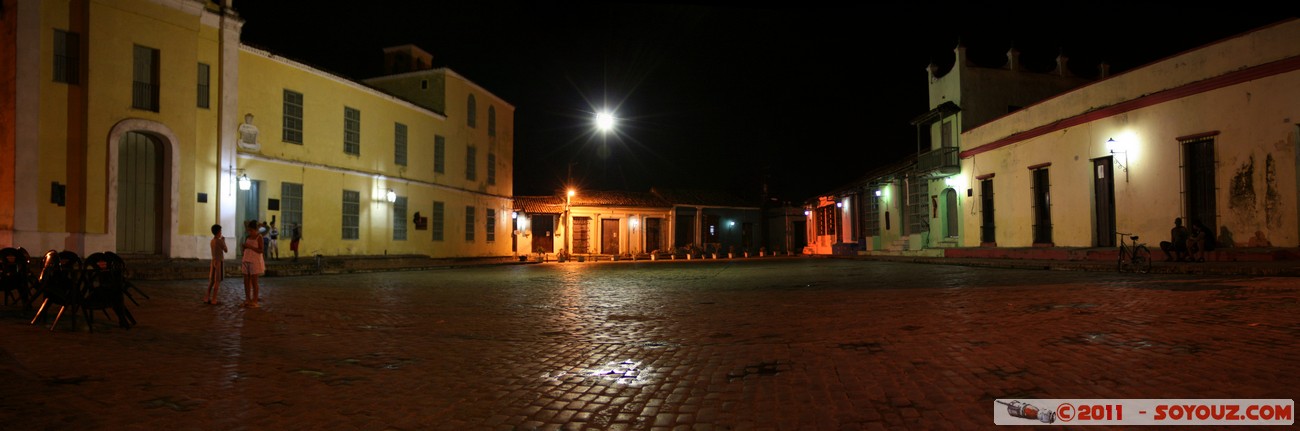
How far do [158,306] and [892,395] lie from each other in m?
9.56

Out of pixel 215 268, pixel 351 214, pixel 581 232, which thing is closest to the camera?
pixel 215 268

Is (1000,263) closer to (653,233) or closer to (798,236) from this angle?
(653,233)

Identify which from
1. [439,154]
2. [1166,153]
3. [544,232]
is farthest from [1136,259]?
[544,232]

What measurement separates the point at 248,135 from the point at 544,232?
25.4 metres

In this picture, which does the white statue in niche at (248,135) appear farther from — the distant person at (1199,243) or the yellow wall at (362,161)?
the distant person at (1199,243)

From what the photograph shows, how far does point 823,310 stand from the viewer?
9.10 meters

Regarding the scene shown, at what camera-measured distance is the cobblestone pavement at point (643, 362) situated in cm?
407

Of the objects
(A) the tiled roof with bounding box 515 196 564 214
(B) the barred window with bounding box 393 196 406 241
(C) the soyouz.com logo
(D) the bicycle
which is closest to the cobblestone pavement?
(C) the soyouz.com logo

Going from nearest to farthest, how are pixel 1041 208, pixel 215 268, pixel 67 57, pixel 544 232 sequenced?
pixel 215 268 < pixel 67 57 < pixel 1041 208 < pixel 544 232

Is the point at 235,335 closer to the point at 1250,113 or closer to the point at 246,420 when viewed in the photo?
the point at 246,420

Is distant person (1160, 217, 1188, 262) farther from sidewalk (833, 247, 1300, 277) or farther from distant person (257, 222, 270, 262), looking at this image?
distant person (257, 222, 270, 262)

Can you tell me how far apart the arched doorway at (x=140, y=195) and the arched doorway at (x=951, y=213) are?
85.3 feet

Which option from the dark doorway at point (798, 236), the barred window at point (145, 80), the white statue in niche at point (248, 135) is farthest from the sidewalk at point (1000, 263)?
the dark doorway at point (798, 236)

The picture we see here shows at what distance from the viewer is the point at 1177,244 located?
1524 centimetres
